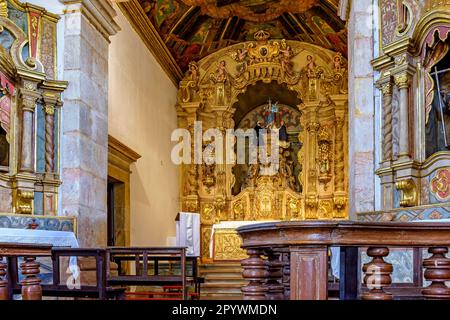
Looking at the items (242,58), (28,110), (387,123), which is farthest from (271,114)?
(28,110)

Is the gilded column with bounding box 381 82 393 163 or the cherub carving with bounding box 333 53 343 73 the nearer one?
the gilded column with bounding box 381 82 393 163

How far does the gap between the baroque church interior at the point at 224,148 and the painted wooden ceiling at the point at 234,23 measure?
0.05 meters

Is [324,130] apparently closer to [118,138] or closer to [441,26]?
[118,138]

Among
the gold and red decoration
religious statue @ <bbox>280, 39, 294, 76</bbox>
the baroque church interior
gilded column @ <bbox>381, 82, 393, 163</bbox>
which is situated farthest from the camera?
religious statue @ <bbox>280, 39, 294, 76</bbox>

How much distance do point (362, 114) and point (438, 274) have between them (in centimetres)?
503

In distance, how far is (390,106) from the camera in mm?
7672

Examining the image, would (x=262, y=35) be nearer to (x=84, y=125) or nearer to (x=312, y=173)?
(x=312, y=173)

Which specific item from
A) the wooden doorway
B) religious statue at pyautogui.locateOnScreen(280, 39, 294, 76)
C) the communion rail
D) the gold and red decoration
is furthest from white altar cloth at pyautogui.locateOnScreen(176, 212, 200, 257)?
the communion rail

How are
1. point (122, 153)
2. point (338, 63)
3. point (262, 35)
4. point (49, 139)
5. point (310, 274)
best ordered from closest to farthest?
point (310, 274) < point (49, 139) < point (122, 153) < point (338, 63) < point (262, 35)

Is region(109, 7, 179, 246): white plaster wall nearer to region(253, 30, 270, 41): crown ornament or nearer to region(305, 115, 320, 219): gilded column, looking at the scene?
region(253, 30, 270, 41): crown ornament

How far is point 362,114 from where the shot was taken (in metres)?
8.03

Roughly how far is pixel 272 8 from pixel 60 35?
733 centimetres

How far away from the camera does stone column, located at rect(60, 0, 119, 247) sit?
347 inches
